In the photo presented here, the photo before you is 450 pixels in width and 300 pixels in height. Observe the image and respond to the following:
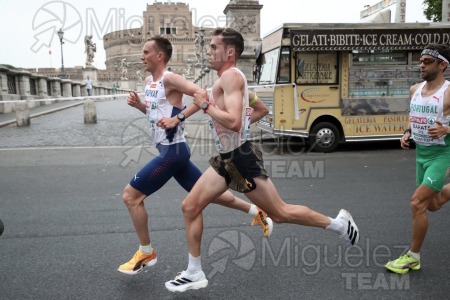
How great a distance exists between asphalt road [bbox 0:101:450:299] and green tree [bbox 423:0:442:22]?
28.5 m

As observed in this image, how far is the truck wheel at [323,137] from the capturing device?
1082cm

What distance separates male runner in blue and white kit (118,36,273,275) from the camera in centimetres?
365

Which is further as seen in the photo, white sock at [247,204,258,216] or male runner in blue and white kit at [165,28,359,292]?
white sock at [247,204,258,216]

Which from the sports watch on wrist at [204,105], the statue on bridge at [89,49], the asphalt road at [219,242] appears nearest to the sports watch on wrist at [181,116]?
the sports watch on wrist at [204,105]

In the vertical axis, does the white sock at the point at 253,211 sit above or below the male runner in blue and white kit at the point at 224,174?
below

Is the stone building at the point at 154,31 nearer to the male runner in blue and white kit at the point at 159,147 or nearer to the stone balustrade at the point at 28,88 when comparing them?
the stone balustrade at the point at 28,88

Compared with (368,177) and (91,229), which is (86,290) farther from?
(368,177)

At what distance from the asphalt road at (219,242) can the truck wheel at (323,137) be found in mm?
2214

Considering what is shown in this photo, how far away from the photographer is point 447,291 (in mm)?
3283

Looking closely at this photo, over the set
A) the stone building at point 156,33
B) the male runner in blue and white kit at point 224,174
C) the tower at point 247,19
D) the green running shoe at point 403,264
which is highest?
the stone building at point 156,33

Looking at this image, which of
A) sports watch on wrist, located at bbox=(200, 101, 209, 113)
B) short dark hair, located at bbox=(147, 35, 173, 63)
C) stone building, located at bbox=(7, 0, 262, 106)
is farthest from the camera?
stone building, located at bbox=(7, 0, 262, 106)

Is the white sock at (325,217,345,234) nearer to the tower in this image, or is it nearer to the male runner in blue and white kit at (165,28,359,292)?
the male runner in blue and white kit at (165,28,359,292)

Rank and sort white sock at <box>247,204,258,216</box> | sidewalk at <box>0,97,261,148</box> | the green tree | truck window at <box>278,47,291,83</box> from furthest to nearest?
the green tree
sidewalk at <box>0,97,261,148</box>
truck window at <box>278,47,291,83</box>
white sock at <box>247,204,258,216</box>

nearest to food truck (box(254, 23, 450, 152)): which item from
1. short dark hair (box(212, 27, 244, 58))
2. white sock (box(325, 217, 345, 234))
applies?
white sock (box(325, 217, 345, 234))
